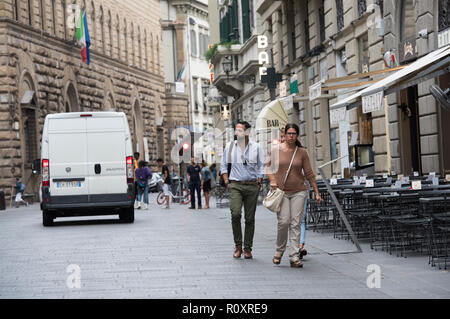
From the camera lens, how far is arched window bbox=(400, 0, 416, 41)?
70.6ft

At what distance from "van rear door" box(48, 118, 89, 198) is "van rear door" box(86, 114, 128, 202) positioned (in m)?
0.13

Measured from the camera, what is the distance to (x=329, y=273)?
11.1 m

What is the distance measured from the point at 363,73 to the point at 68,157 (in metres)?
6.79

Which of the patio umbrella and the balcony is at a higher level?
the balcony

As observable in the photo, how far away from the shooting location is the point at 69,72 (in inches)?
1935

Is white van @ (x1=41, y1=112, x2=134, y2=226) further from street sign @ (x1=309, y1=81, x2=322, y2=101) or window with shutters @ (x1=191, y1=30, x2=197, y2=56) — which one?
window with shutters @ (x1=191, y1=30, x2=197, y2=56)

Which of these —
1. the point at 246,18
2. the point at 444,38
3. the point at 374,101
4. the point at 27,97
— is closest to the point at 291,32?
the point at 246,18

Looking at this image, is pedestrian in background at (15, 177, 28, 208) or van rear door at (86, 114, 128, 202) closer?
van rear door at (86, 114, 128, 202)

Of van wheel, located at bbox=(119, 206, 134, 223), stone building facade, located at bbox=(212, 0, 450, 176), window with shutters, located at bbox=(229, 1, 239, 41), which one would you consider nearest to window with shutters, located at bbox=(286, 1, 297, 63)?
stone building facade, located at bbox=(212, 0, 450, 176)

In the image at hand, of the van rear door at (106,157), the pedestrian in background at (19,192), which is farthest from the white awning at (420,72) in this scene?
the pedestrian in background at (19,192)

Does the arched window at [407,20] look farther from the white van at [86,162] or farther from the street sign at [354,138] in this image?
the white van at [86,162]

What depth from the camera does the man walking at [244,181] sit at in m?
13.1

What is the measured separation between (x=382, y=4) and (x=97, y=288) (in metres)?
15.1
